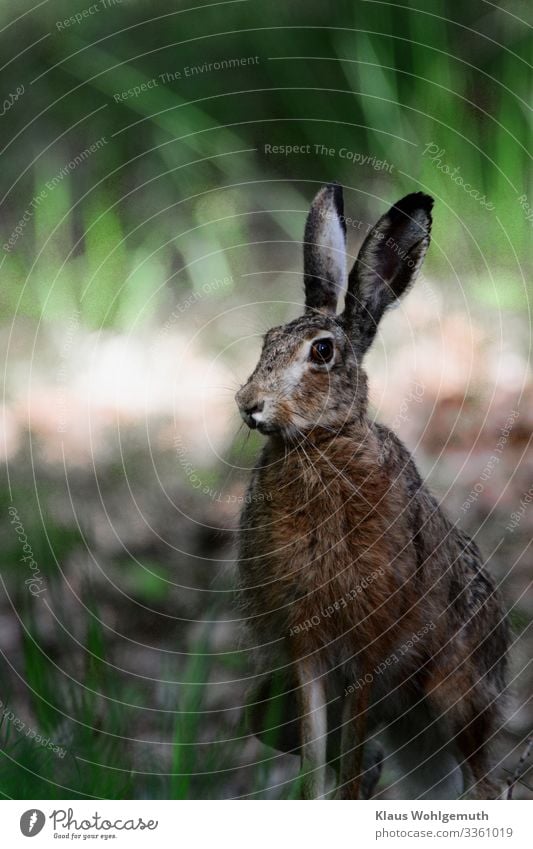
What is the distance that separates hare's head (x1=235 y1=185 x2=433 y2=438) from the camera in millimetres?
1434

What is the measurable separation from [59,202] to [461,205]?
62cm

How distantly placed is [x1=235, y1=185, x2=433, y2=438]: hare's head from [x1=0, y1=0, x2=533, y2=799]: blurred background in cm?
10

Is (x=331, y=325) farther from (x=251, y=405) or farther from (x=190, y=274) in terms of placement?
(x=190, y=274)

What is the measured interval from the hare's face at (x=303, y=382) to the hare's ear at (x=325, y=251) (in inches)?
2.0

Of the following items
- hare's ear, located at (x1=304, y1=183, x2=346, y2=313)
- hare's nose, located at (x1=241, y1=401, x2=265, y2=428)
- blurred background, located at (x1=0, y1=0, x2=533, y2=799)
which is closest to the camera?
hare's nose, located at (x1=241, y1=401, x2=265, y2=428)

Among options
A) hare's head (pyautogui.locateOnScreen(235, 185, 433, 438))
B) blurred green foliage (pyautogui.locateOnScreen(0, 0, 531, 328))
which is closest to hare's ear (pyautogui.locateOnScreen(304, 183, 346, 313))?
hare's head (pyautogui.locateOnScreen(235, 185, 433, 438))

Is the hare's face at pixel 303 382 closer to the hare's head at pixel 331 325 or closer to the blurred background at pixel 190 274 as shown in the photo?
the hare's head at pixel 331 325

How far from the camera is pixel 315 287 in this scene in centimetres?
154

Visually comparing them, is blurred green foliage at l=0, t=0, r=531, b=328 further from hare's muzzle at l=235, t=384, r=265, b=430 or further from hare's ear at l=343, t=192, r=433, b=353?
hare's muzzle at l=235, t=384, r=265, b=430

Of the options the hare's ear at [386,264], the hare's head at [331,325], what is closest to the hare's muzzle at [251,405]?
the hare's head at [331,325]

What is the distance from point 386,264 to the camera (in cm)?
151

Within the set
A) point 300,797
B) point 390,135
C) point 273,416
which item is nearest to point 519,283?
point 390,135
